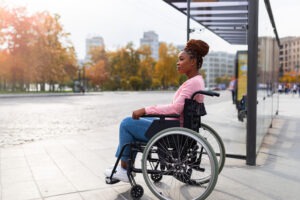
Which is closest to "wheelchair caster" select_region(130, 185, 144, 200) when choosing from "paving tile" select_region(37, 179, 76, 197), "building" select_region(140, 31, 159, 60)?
"paving tile" select_region(37, 179, 76, 197)

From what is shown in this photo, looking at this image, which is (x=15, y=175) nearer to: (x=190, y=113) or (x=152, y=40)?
(x=190, y=113)

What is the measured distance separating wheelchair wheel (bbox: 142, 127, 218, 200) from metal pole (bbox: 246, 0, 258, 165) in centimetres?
153

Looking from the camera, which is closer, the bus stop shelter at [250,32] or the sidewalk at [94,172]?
the sidewalk at [94,172]

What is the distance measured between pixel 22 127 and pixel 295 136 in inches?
292

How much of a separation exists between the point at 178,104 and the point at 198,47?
65 cm

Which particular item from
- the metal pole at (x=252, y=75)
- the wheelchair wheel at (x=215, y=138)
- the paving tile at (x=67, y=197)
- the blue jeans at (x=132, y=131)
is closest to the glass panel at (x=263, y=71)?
the metal pole at (x=252, y=75)

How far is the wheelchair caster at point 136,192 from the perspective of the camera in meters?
3.37

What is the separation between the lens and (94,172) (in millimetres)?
4492

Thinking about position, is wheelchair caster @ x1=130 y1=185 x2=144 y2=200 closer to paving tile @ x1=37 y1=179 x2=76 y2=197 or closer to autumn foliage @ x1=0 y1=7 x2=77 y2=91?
paving tile @ x1=37 y1=179 x2=76 y2=197

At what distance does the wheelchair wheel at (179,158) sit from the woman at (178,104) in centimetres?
23

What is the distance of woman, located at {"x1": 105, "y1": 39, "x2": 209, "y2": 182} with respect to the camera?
10.7 feet

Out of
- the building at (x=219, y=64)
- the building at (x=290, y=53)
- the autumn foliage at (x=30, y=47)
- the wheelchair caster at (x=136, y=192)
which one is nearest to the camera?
the wheelchair caster at (x=136, y=192)

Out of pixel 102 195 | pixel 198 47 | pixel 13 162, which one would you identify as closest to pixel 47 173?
pixel 13 162

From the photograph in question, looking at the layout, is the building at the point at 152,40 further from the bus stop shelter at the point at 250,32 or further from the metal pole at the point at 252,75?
the metal pole at the point at 252,75
